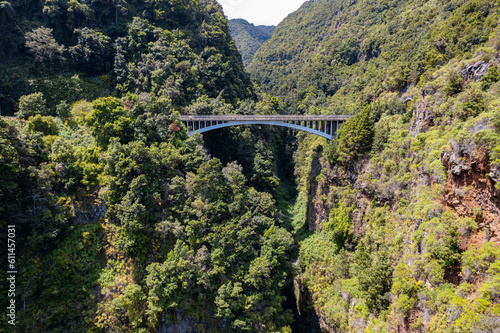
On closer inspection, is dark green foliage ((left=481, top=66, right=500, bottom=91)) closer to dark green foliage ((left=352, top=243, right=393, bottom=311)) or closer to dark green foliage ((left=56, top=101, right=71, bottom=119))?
dark green foliage ((left=352, top=243, right=393, bottom=311))

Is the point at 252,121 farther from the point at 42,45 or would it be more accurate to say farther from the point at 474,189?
the point at 42,45

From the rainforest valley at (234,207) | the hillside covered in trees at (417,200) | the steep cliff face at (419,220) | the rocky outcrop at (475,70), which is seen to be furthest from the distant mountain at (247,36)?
the rocky outcrop at (475,70)

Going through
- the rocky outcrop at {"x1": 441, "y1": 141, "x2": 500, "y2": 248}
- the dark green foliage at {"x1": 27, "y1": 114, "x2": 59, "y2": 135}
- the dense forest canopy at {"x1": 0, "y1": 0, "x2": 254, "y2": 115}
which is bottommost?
the rocky outcrop at {"x1": 441, "y1": 141, "x2": 500, "y2": 248}

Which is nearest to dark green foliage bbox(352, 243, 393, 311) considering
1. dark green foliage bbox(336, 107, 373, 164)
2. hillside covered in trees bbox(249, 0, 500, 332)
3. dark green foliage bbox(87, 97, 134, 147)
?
hillside covered in trees bbox(249, 0, 500, 332)

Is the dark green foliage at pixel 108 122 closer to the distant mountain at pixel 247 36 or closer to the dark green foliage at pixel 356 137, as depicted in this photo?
the dark green foliage at pixel 356 137

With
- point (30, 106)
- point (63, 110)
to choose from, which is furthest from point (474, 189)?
point (30, 106)

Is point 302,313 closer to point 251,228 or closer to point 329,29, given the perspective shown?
point 251,228
